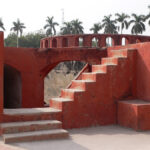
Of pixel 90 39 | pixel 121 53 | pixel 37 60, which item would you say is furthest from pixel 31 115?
pixel 90 39

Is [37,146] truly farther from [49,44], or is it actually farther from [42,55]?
[49,44]

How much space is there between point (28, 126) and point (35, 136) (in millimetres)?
316

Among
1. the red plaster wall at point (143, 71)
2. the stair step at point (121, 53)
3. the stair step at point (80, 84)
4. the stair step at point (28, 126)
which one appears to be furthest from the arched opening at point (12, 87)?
the red plaster wall at point (143, 71)

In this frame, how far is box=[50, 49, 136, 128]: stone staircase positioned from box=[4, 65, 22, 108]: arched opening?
2.88 metres

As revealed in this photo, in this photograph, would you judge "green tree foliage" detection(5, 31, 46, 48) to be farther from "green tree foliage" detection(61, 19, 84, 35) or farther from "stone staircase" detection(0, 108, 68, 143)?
"stone staircase" detection(0, 108, 68, 143)

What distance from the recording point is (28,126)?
4.91 metres

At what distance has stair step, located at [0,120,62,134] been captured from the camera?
4.77 metres

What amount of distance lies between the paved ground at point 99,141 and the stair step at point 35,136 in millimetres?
132

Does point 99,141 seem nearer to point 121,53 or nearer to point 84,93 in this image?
point 84,93

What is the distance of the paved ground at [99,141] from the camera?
4.41 m

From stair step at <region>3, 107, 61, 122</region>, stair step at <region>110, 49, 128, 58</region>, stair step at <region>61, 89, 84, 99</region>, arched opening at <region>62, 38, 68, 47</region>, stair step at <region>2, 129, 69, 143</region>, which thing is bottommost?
stair step at <region>2, 129, 69, 143</region>

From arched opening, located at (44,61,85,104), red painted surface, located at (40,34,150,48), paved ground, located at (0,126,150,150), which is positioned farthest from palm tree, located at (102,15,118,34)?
paved ground, located at (0,126,150,150)

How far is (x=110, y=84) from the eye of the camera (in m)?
6.28

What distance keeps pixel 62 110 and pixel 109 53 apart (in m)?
3.14
